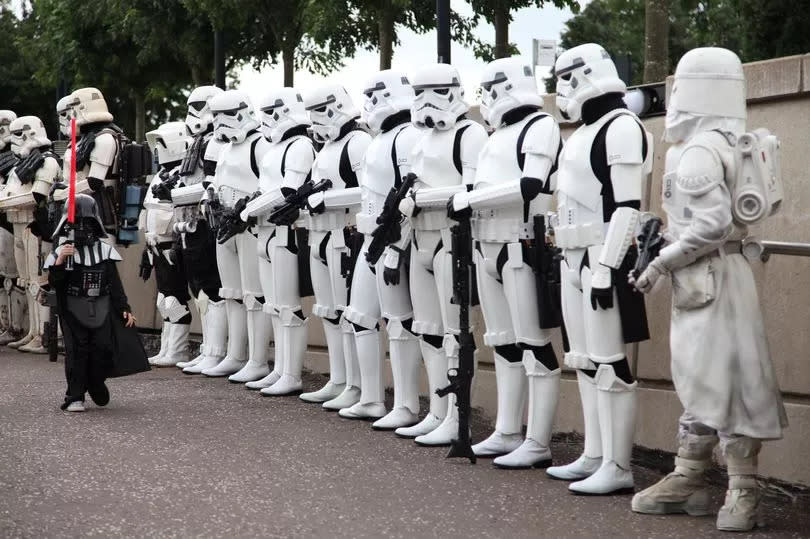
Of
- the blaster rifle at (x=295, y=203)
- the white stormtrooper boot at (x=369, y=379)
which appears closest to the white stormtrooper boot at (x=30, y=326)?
the blaster rifle at (x=295, y=203)

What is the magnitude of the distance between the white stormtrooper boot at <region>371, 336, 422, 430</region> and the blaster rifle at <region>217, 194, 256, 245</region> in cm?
240

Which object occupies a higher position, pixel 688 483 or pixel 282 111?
pixel 282 111

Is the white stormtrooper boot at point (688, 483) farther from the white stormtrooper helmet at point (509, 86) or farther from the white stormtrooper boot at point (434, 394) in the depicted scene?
the white stormtrooper boot at point (434, 394)

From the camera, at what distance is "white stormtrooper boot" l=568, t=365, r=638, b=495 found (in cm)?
766

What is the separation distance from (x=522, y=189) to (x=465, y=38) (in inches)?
470

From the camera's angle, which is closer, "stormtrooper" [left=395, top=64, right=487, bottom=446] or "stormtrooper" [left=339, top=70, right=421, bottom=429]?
"stormtrooper" [left=395, top=64, right=487, bottom=446]

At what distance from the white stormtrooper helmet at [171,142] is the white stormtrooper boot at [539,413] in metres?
6.10

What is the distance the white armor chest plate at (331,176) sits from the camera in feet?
35.9

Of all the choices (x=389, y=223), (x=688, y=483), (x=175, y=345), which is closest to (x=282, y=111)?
(x=389, y=223)

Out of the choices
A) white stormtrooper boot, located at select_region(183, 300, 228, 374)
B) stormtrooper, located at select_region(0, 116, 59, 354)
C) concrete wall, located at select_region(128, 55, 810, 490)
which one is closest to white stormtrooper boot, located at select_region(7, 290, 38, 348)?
stormtrooper, located at select_region(0, 116, 59, 354)

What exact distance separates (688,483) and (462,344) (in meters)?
2.15

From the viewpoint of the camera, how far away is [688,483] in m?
7.05

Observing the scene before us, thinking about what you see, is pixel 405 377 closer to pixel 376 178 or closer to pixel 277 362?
pixel 376 178

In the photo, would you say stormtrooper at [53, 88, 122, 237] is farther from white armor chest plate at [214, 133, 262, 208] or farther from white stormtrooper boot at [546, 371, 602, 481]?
white stormtrooper boot at [546, 371, 602, 481]
